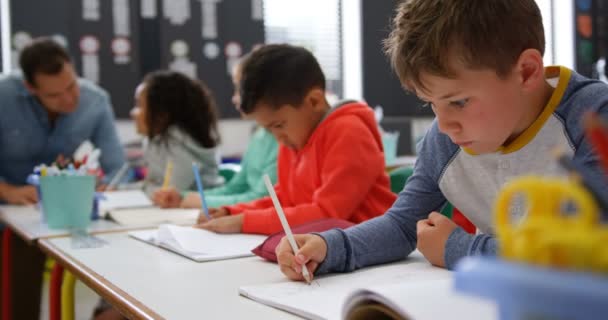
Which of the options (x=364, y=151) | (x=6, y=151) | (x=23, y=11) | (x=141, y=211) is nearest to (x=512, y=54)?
(x=364, y=151)

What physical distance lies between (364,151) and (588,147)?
659mm

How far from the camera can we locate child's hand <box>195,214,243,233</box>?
4.60 ft

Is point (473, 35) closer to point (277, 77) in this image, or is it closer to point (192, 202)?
point (277, 77)

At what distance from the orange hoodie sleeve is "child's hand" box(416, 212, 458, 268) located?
0.43 m

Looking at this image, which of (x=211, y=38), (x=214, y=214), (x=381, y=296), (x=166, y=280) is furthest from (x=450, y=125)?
(x=211, y=38)

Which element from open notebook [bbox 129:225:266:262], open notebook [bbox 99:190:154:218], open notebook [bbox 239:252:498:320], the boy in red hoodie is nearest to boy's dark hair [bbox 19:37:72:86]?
open notebook [bbox 99:190:154:218]

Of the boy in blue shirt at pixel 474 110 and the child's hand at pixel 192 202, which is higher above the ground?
the boy in blue shirt at pixel 474 110

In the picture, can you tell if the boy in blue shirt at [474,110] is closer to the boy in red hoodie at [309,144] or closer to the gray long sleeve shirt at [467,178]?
the gray long sleeve shirt at [467,178]

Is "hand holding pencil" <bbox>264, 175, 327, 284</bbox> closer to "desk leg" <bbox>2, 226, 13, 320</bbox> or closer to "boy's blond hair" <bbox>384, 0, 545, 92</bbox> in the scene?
"boy's blond hair" <bbox>384, 0, 545, 92</bbox>

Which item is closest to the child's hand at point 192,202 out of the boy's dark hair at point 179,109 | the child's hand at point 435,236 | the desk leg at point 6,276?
the boy's dark hair at point 179,109

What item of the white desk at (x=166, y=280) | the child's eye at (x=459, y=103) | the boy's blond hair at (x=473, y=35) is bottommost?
the white desk at (x=166, y=280)

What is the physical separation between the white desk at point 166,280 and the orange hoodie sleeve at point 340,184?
25 cm

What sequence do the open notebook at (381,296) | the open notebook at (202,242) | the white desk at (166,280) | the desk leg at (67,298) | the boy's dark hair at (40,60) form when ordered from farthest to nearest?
the boy's dark hair at (40,60), the desk leg at (67,298), the open notebook at (202,242), the white desk at (166,280), the open notebook at (381,296)

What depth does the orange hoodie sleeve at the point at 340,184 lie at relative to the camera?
55.1 inches
